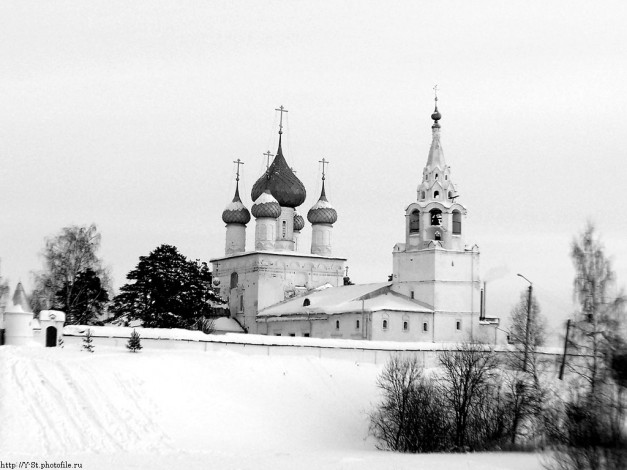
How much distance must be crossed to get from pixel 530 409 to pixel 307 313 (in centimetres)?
1773

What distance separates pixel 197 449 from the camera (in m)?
30.5

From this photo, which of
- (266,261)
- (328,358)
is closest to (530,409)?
(328,358)

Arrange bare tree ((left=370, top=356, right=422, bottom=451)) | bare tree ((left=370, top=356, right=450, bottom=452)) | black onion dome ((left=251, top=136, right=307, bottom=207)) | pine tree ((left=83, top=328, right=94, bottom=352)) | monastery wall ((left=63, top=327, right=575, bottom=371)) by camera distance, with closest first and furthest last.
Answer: bare tree ((left=370, top=356, right=450, bottom=452)), bare tree ((left=370, top=356, right=422, bottom=451)), pine tree ((left=83, top=328, right=94, bottom=352)), monastery wall ((left=63, top=327, right=575, bottom=371)), black onion dome ((left=251, top=136, right=307, bottom=207))

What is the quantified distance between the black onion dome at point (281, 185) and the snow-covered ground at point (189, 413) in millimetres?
22132

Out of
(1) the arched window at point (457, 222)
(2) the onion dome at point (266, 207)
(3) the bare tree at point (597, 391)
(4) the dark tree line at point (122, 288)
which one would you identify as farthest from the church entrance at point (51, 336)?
(2) the onion dome at point (266, 207)

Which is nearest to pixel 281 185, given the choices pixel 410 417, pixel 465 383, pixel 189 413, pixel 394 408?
pixel 465 383

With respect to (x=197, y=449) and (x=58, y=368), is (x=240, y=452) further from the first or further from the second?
(x=58, y=368)

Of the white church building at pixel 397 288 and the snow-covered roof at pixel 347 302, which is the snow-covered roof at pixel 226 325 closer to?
the white church building at pixel 397 288

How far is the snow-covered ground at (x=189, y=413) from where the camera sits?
2920 centimetres

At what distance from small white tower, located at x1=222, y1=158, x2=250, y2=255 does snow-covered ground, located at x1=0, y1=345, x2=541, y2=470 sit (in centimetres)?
2309

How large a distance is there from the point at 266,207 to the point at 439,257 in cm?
1162

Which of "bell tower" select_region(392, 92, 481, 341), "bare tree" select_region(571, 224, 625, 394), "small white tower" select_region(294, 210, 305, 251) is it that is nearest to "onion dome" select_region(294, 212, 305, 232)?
"small white tower" select_region(294, 210, 305, 251)

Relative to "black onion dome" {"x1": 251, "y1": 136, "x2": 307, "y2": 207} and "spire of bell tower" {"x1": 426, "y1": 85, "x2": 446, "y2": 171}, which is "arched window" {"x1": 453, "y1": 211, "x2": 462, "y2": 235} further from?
"black onion dome" {"x1": 251, "y1": 136, "x2": 307, "y2": 207}

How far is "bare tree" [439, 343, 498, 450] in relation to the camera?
117ft
